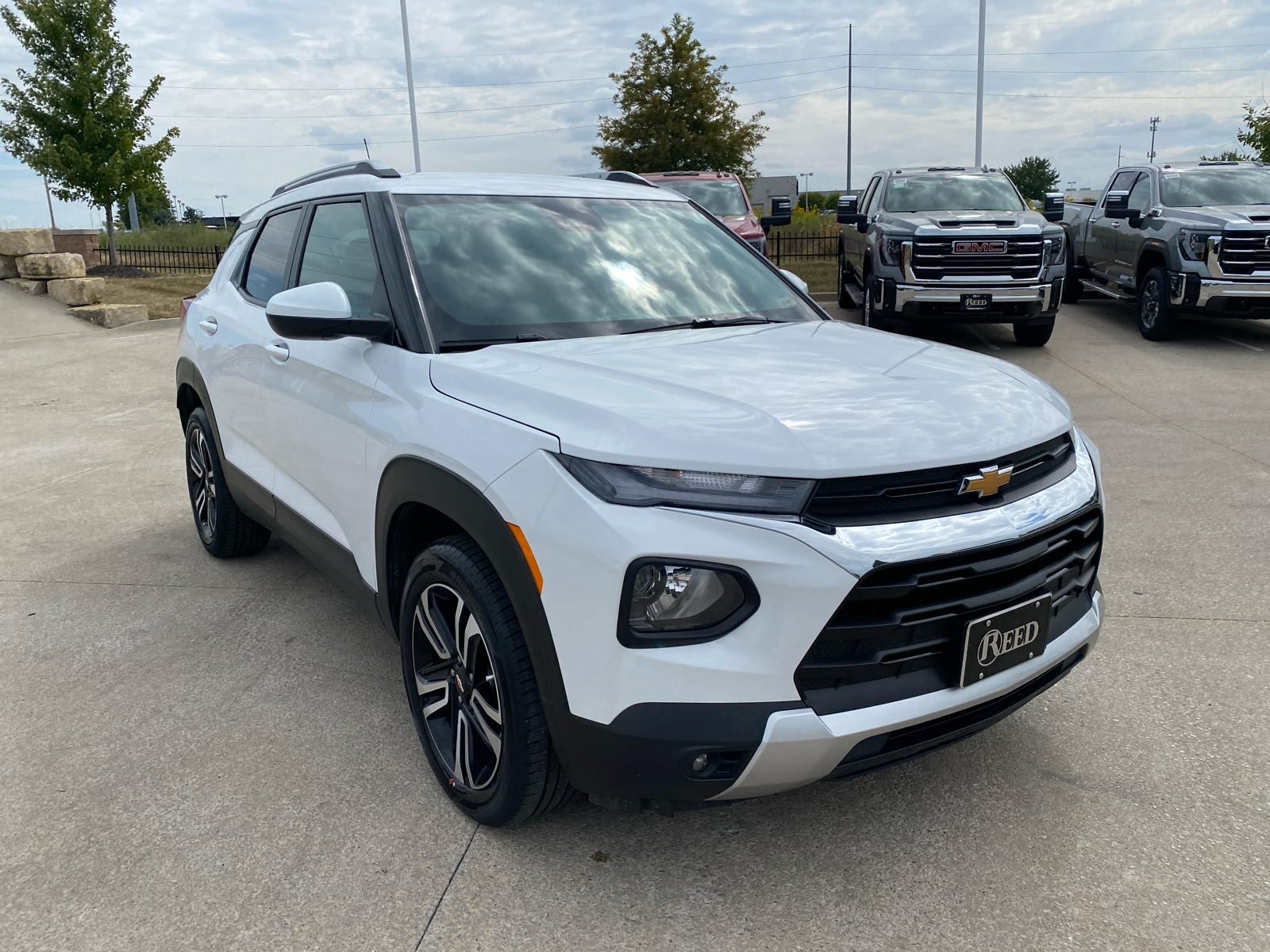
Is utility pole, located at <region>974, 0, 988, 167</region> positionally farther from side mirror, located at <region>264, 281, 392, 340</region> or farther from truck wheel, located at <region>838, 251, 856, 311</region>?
side mirror, located at <region>264, 281, 392, 340</region>

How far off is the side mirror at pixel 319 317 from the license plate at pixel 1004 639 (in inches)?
72.9

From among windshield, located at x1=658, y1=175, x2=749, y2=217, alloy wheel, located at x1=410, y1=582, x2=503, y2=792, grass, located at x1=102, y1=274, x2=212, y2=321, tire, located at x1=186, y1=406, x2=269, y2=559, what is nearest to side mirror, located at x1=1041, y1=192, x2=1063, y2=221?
windshield, located at x1=658, y1=175, x2=749, y2=217

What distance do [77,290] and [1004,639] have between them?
17244 millimetres

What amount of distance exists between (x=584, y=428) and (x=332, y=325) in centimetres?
105

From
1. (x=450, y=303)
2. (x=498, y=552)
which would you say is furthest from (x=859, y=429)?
(x=450, y=303)

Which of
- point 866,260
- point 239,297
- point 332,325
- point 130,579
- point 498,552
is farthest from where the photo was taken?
point 866,260

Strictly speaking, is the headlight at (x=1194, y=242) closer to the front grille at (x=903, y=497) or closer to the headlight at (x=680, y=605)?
the front grille at (x=903, y=497)

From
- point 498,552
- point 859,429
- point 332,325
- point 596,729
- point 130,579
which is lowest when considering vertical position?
point 130,579

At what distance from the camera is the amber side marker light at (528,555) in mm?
2244

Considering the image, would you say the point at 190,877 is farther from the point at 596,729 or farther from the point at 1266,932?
the point at 1266,932

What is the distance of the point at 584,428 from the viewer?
7.36 ft

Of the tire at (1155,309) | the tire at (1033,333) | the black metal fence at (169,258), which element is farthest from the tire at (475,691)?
the black metal fence at (169,258)

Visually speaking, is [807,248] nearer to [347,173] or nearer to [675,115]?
[675,115]

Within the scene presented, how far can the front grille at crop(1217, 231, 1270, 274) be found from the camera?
10.5 m
